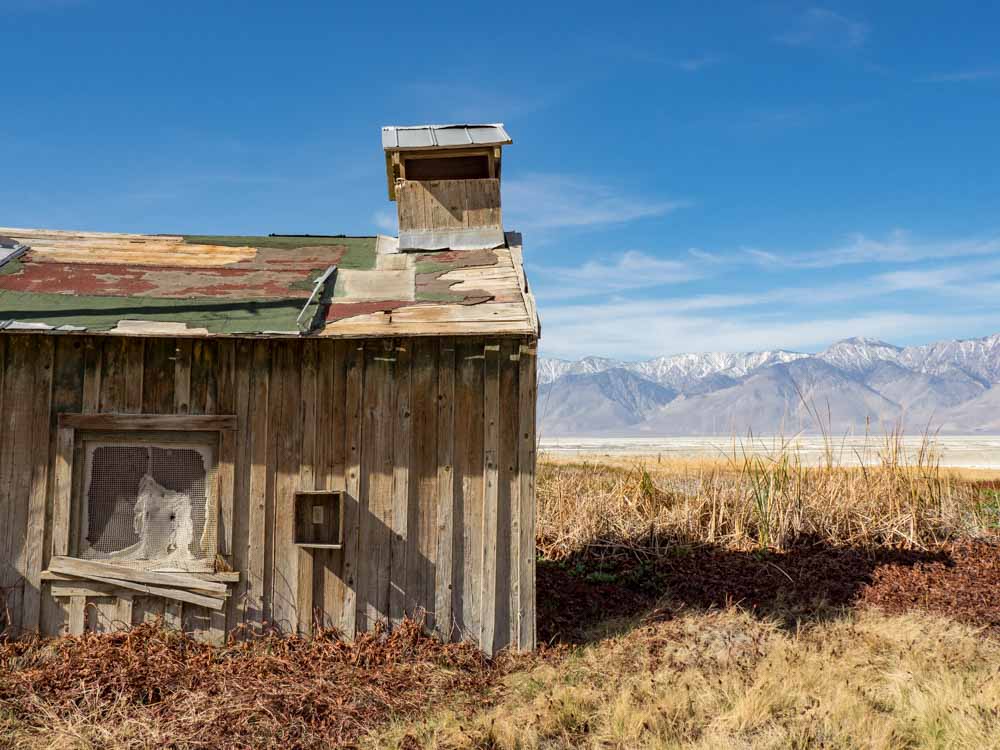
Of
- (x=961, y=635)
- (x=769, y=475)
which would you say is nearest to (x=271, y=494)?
(x=961, y=635)

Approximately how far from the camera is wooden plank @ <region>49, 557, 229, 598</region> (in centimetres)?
678

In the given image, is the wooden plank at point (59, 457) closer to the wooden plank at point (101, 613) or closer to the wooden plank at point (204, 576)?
the wooden plank at point (204, 576)

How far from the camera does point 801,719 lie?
218 inches

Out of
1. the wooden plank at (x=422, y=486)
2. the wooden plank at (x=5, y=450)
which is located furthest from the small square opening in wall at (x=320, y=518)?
the wooden plank at (x=5, y=450)

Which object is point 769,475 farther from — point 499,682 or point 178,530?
point 178,530

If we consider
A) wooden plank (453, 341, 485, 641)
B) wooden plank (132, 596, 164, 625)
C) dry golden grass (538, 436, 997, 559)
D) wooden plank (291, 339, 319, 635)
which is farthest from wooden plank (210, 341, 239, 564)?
dry golden grass (538, 436, 997, 559)

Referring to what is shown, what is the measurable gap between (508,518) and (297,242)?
4.21 m

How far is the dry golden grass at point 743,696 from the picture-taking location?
5375mm

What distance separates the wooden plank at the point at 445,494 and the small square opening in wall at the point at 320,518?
2.69 feet

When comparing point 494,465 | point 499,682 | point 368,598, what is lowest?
point 499,682

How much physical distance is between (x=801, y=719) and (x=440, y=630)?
9.46 feet

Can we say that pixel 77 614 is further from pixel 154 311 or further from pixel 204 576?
pixel 154 311

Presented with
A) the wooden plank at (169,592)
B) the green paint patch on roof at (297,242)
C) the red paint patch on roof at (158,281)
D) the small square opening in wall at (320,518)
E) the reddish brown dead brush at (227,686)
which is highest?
the green paint patch on roof at (297,242)

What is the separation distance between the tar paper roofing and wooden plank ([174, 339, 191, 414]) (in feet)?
0.79
